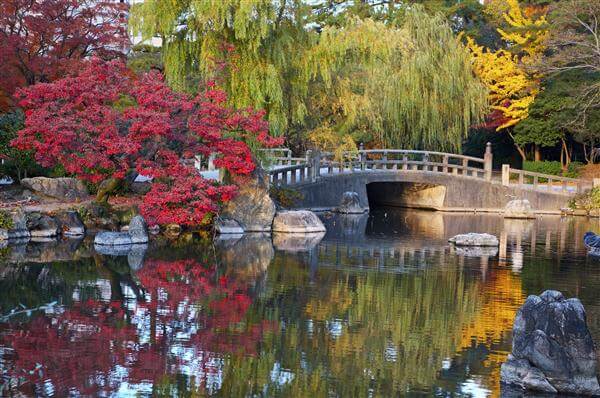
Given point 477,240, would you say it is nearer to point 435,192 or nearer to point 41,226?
point 41,226

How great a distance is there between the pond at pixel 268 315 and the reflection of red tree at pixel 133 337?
2 cm

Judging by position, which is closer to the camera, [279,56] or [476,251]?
[476,251]

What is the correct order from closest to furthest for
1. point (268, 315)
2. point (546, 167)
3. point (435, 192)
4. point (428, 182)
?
point (268, 315), point (428, 182), point (435, 192), point (546, 167)

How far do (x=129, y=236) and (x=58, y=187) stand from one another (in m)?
3.55

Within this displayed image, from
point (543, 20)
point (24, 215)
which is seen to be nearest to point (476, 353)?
point (24, 215)

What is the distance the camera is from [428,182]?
32.2m

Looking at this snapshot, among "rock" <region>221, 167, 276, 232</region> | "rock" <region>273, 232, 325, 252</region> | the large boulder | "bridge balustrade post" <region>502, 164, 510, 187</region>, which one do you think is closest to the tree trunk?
"rock" <region>221, 167, 276, 232</region>

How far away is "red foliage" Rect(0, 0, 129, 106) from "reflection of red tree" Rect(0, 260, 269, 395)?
1086 centimetres

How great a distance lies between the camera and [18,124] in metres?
22.0

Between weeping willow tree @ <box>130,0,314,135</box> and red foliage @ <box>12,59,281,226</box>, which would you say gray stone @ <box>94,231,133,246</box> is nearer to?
red foliage @ <box>12,59,281,226</box>

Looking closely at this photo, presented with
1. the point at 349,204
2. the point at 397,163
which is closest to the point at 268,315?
the point at 349,204

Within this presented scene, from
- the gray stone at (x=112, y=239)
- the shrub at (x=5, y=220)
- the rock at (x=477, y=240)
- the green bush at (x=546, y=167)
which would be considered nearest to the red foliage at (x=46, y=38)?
the shrub at (x=5, y=220)

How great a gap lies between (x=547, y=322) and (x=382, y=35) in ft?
53.1

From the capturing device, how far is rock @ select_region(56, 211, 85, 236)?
19859 mm
